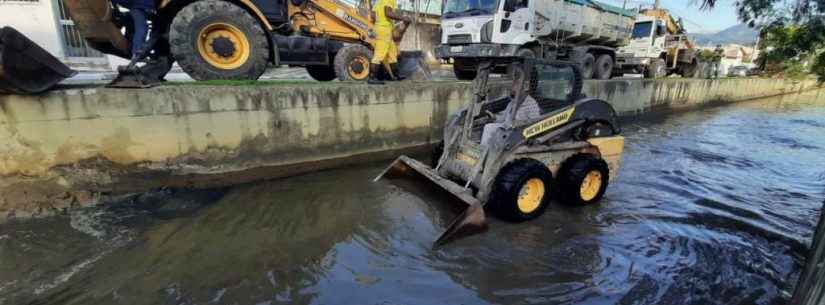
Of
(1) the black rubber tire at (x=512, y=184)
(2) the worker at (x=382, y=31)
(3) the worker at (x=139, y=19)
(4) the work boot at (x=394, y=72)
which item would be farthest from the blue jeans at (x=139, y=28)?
(1) the black rubber tire at (x=512, y=184)

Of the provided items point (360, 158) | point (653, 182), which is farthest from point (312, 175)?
point (653, 182)

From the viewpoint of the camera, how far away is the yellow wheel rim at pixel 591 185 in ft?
15.1

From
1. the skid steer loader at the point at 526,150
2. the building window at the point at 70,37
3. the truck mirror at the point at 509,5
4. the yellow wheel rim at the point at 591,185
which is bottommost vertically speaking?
the yellow wheel rim at the point at 591,185

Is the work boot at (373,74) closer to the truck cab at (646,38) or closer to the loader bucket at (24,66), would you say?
the loader bucket at (24,66)

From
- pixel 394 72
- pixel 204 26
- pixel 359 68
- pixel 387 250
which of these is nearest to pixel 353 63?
A: pixel 359 68

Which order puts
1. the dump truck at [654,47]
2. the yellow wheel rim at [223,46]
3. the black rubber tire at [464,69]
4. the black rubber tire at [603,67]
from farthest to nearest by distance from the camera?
1. the dump truck at [654,47]
2. the black rubber tire at [603,67]
3. the black rubber tire at [464,69]
4. the yellow wheel rim at [223,46]

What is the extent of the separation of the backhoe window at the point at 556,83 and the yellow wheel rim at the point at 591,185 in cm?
105

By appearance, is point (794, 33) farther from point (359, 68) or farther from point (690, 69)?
point (690, 69)

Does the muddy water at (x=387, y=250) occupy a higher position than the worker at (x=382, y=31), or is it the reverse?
the worker at (x=382, y=31)

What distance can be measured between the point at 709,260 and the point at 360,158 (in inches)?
199

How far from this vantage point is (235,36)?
5570 millimetres

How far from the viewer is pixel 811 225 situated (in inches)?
179

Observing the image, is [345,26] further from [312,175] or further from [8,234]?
[8,234]

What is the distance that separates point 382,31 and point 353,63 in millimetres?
855
